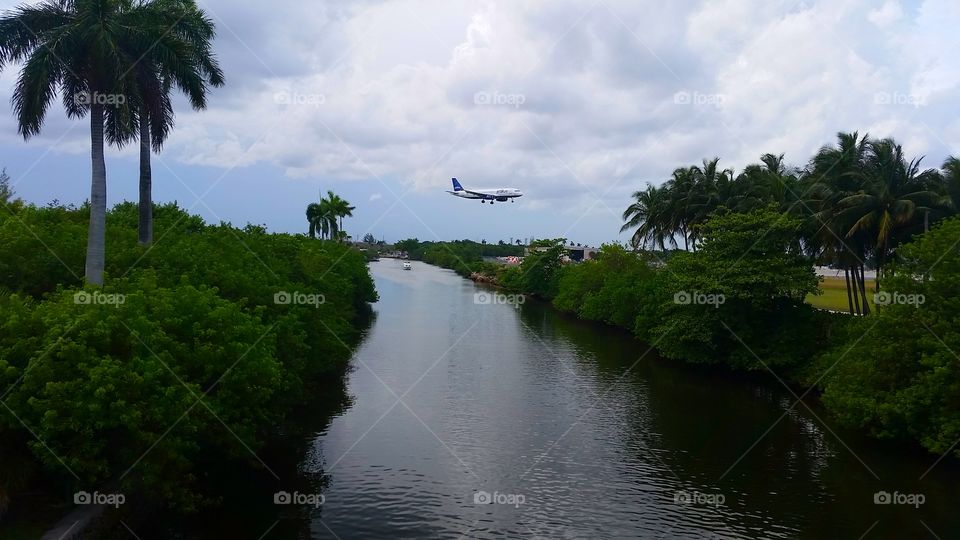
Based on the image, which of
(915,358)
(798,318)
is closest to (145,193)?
(915,358)

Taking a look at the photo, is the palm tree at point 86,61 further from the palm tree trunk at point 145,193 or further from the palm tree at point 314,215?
the palm tree at point 314,215

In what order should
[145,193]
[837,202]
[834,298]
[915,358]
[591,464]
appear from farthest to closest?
[834,298] < [837,202] < [145,193] < [915,358] < [591,464]

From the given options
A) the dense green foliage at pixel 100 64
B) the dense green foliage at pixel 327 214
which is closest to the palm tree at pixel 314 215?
the dense green foliage at pixel 327 214

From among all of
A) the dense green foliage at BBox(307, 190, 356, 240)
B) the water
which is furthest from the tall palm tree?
the water

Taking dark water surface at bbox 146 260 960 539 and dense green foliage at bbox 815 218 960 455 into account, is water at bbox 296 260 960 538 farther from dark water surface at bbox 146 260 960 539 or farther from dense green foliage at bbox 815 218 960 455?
dense green foliage at bbox 815 218 960 455

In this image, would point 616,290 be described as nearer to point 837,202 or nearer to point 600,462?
point 837,202

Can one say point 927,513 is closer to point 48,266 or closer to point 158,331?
point 158,331
